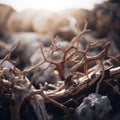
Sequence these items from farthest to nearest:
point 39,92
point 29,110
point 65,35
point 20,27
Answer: point 20,27 < point 65,35 < point 29,110 < point 39,92

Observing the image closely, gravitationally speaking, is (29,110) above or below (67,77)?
below

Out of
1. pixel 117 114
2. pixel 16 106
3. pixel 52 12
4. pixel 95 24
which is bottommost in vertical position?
pixel 95 24

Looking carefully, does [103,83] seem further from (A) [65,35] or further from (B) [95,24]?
(B) [95,24]

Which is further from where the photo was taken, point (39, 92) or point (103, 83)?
point (103, 83)

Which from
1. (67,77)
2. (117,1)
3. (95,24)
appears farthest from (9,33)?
(67,77)

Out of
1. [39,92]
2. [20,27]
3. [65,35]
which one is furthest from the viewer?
[20,27]

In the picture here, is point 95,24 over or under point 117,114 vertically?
under

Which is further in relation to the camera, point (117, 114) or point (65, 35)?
point (65, 35)

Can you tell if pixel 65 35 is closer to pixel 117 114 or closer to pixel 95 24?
pixel 95 24

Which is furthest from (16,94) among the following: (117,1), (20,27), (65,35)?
(117,1)
